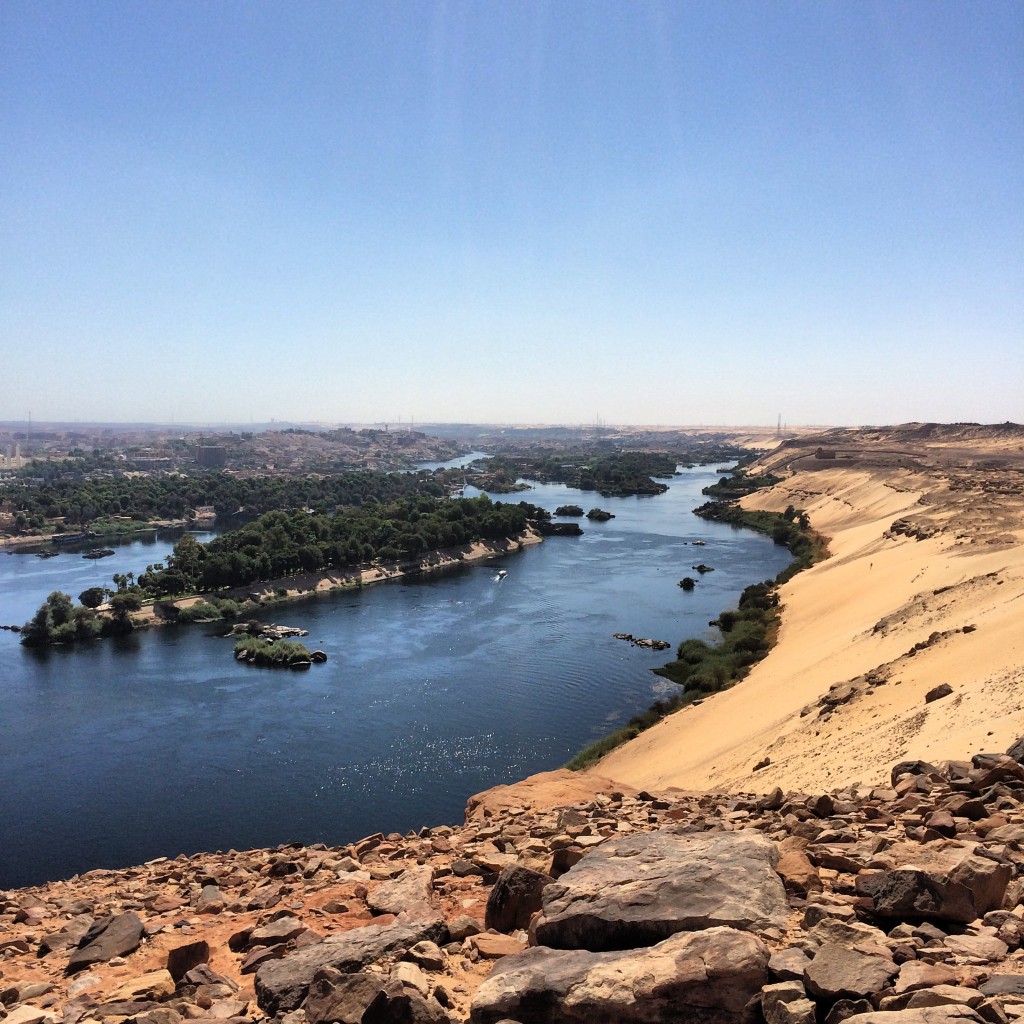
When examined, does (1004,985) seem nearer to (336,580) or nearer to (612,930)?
(612,930)

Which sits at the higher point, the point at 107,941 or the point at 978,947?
the point at 978,947

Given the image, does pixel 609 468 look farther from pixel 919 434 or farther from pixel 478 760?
pixel 478 760

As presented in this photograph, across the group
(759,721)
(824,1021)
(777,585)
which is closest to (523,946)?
(824,1021)

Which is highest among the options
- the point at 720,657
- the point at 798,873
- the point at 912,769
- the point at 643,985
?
the point at 643,985

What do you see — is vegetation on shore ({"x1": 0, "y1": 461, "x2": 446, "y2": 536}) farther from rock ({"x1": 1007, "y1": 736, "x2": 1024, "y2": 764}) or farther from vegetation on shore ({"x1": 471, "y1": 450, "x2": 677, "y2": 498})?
rock ({"x1": 1007, "y1": 736, "x2": 1024, "y2": 764})

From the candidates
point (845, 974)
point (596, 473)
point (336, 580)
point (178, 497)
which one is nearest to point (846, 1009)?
point (845, 974)

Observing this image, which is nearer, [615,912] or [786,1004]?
[786,1004]

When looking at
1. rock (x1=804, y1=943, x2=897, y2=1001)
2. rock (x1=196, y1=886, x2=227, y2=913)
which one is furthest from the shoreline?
rock (x1=804, y1=943, x2=897, y2=1001)
